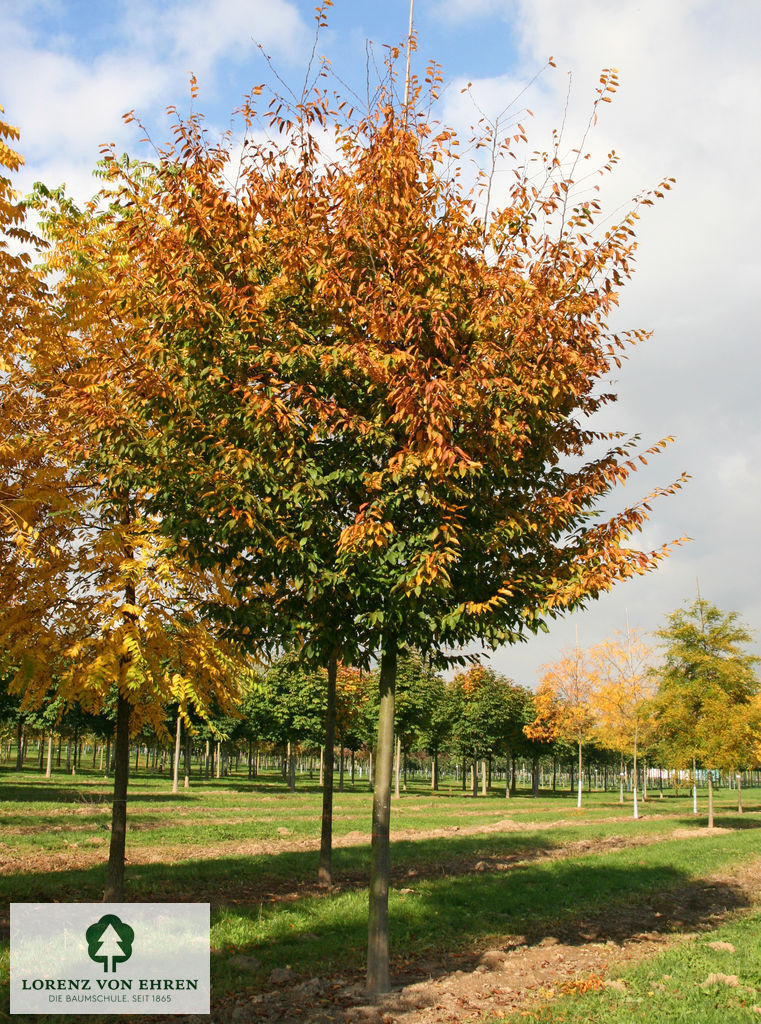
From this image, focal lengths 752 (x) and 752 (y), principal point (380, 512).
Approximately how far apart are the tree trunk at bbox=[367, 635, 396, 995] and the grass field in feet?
2.04

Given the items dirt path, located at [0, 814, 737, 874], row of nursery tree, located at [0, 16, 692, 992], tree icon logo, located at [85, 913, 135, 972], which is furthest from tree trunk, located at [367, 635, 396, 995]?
dirt path, located at [0, 814, 737, 874]

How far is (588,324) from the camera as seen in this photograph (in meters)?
7.40

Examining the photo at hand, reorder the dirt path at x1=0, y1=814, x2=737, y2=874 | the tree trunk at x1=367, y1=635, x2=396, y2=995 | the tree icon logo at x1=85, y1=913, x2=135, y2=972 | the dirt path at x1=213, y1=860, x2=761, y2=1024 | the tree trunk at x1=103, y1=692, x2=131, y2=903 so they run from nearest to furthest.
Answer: the dirt path at x1=213, y1=860, x2=761, y2=1024
the tree trunk at x1=367, y1=635, x2=396, y2=995
the tree icon logo at x1=85, y1=913, x2=135, y2=972
the tree trunk at x1=103, y1=692, x2=131, y2=903
the dirt path at x1=0, y1=814, x2=737, y2=874

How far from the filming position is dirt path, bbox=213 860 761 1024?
23.0 ft

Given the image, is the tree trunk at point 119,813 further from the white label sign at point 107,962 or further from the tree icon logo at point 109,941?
the tree icon logo at point 109,941

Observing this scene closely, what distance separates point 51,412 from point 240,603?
441 cm

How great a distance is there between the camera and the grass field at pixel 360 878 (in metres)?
8.88

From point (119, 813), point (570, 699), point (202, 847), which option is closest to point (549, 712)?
point (570, 699)

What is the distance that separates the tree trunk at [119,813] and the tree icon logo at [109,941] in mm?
1254

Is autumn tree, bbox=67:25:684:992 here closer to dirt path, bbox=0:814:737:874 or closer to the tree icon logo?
the tree icon logo

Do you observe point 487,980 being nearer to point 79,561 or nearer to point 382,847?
point 382,847

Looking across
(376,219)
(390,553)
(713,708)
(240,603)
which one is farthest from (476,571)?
(713,708)

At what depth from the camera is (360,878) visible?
48.6ft

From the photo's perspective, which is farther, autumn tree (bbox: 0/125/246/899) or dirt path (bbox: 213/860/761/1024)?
autumn tree (bbox: 0/125/246/899)
